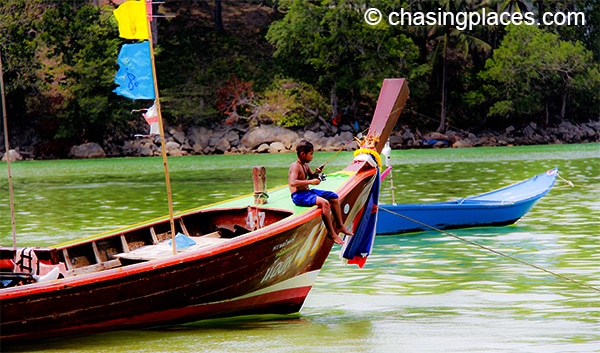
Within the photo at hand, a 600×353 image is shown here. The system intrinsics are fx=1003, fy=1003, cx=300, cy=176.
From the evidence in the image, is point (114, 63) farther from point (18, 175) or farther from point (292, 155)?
point (18, 175)

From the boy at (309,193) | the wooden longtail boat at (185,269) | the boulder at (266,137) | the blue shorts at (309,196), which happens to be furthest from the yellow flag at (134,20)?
the boulder at (266,137)

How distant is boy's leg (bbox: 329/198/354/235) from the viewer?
10266 mm

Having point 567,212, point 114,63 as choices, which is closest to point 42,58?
point 114,63

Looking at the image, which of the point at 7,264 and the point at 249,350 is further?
the point at 7,264

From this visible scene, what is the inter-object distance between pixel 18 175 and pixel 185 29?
22.1 metres

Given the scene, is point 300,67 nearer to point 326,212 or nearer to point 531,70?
point 531,70

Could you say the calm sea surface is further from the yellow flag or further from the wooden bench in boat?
the yellow flag

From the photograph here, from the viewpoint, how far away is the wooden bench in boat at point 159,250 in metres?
9.97

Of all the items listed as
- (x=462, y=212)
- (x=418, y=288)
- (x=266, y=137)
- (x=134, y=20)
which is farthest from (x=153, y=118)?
(x=266, y=137)

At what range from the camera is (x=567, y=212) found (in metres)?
19.5

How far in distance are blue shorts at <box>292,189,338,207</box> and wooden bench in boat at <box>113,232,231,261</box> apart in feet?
2.76

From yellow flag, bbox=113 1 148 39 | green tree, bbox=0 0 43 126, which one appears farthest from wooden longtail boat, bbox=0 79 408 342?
green tree, bbox=0 0 43 126

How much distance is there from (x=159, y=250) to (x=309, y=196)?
166cm

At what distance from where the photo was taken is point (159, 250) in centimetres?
1043
